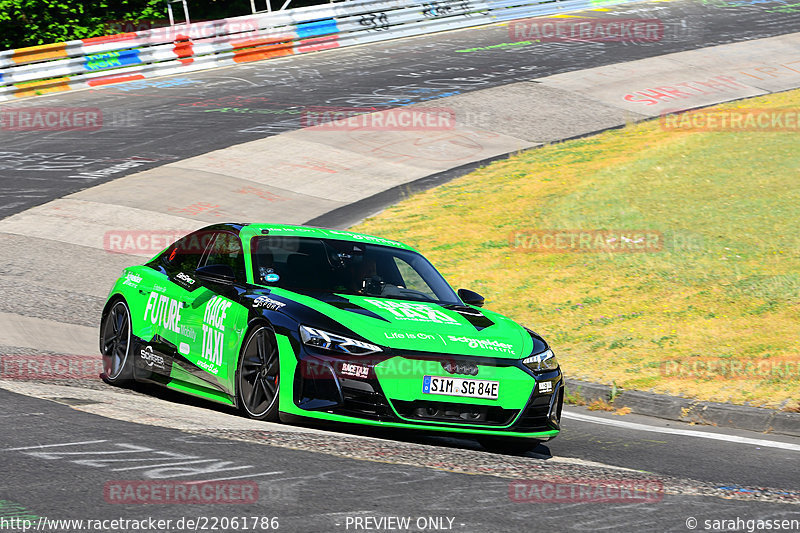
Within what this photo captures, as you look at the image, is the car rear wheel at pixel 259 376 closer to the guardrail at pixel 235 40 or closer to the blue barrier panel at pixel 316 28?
the guardrail at pixel 235 40

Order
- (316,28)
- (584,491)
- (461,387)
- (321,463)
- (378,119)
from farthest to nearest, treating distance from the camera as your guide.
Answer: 1. (316,28)
2. (378,119)
3. (461,387)
4. (321,463)
5. (584,491)

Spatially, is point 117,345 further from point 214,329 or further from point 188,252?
point 214,329

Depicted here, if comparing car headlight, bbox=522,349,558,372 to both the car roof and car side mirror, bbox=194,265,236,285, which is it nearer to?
the car roof

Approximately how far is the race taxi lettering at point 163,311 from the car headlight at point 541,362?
9.24 ft

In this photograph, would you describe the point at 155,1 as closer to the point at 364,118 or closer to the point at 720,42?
the point at 364,118

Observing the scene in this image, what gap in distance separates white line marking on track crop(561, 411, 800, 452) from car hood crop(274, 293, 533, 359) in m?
1.47

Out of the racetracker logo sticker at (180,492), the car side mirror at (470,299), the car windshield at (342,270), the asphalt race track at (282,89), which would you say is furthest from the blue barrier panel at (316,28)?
the racetracker logo sticker at (180,492)

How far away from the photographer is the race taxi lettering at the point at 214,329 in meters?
7.73

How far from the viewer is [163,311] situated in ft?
28.1

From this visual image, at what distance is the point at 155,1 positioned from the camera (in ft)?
112

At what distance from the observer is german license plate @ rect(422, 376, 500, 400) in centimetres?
692

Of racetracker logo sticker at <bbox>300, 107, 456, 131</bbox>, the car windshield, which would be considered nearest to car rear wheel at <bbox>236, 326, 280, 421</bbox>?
the car windshield

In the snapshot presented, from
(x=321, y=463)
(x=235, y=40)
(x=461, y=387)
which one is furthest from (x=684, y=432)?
(x=235, y=40)

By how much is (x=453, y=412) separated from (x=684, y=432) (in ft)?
8.20
